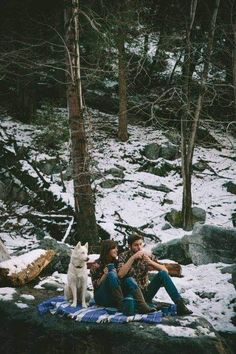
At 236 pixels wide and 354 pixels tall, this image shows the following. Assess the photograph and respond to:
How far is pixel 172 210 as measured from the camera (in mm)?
12648

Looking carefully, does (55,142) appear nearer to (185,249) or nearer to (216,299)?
(185,249)

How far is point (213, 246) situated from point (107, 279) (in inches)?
154

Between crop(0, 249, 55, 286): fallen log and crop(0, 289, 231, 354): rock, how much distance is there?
1.28 meters

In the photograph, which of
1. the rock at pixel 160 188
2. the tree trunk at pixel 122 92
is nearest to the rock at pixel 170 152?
the tree trunk at pixel 122 92

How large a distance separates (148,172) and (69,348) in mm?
11095

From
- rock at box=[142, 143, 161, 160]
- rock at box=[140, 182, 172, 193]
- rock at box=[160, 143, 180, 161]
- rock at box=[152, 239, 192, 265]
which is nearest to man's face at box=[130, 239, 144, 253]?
→ rock at box=[152, 239, 192, 265]

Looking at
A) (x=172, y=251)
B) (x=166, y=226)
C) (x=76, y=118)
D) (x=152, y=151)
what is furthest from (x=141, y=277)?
(x=152, y=151)

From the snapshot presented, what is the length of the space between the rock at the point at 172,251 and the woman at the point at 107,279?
11.2 ft

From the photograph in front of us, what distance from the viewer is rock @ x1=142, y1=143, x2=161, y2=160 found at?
1551cm

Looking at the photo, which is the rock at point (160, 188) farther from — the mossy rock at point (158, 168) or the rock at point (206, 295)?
the rock at point (206, 295)

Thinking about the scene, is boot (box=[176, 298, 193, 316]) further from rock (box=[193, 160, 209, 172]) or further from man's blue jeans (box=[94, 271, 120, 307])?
rock (box=[193, 160, 209, 172])

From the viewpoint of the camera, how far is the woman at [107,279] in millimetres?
4949

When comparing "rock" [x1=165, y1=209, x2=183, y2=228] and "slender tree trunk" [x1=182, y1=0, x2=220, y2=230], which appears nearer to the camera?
"slender tree trunk" [x1=182, y1=0, x2=220, y2=230]

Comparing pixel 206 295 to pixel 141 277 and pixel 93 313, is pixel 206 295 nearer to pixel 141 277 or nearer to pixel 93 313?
pixel 141 277
